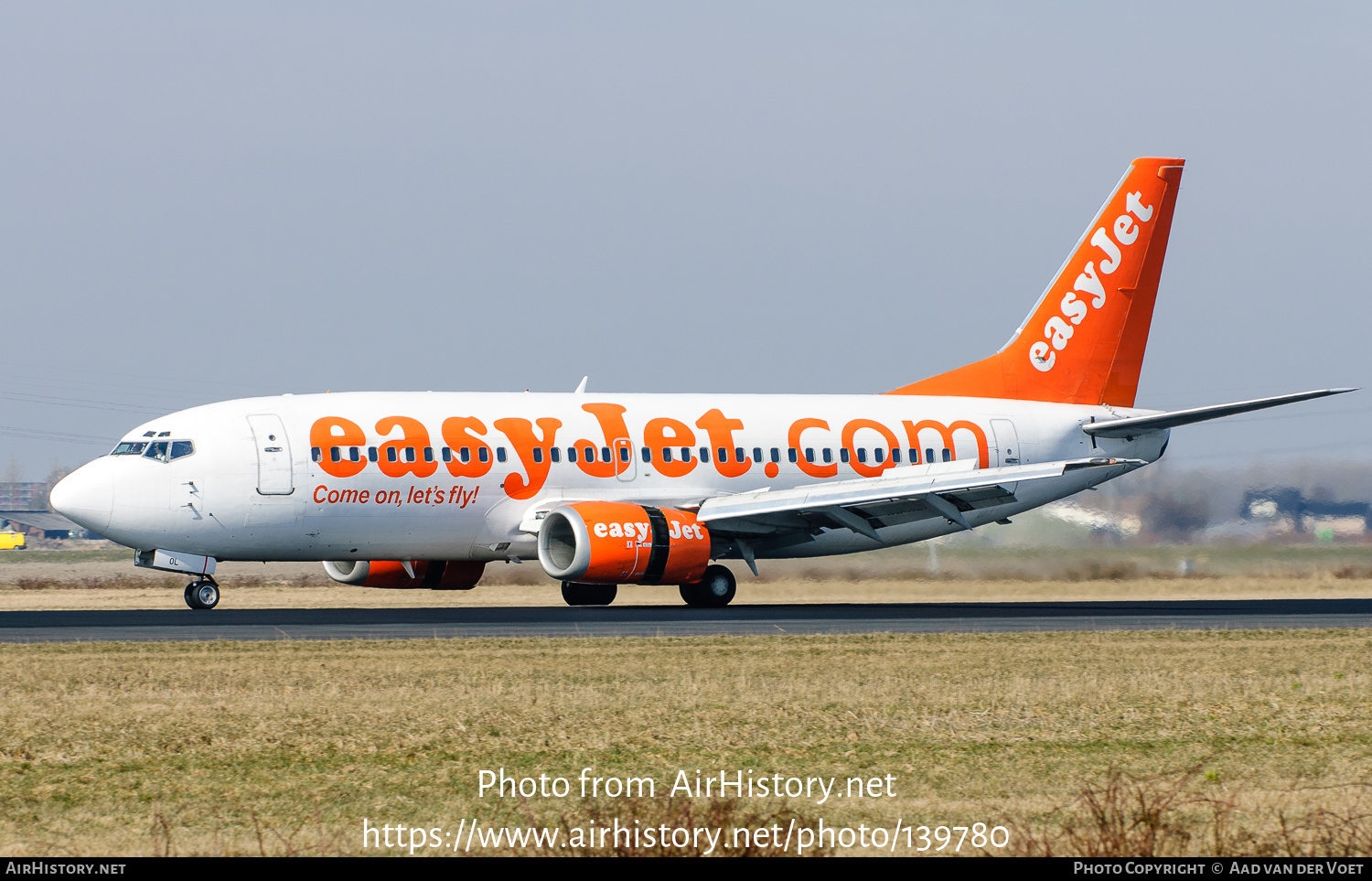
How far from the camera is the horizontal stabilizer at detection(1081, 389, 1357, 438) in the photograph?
3415 centimetres

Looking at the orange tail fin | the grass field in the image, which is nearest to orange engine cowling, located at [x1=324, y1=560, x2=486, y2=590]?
the grass field

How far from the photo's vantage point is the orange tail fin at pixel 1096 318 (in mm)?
40188

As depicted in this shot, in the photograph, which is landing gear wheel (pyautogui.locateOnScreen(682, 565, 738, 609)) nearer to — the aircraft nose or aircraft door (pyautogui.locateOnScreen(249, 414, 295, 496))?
aircraft door (pyautogui.locateOnScreen(249, 414, 295, 496))

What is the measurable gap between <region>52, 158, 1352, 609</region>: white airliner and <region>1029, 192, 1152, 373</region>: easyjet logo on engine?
0.16ft

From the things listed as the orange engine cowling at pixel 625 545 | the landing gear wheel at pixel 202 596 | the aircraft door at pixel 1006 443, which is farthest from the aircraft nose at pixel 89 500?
the aircraft door at pixel 1006 443

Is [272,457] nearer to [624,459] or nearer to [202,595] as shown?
[202,595]

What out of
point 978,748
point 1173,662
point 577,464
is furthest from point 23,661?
point 577,464

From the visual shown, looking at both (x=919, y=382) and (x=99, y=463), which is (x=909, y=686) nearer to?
(x=99, y=463)

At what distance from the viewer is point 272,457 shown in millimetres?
31719

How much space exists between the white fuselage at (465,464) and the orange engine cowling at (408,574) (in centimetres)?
275

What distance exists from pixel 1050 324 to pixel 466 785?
30.9m

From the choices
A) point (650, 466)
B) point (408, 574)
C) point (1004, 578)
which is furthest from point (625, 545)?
point (1004, 578)

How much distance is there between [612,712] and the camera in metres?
15.4

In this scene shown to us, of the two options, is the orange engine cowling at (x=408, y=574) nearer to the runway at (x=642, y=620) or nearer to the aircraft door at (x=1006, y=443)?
the runway at (x=642, y=620)
